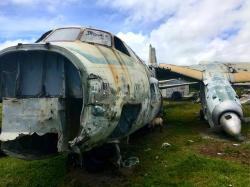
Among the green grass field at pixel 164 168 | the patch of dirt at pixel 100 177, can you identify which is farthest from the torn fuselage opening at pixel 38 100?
the green grass field at pixel 164 168

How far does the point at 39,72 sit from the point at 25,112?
0.96 m

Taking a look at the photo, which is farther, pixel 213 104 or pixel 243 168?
pixel 213 104

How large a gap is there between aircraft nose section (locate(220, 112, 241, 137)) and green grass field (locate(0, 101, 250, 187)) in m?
0.36

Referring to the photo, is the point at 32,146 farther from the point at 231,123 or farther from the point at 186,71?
the point at 186,71

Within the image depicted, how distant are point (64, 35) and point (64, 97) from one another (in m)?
2.12

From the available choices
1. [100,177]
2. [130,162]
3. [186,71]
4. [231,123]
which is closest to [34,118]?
[100,177]

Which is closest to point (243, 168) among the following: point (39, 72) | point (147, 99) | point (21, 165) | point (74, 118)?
point (147, 99)

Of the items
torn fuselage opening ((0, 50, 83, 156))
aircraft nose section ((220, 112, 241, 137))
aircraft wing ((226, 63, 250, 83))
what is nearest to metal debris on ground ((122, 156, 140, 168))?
torn fuselage opening ((0, 50, 83, 156))

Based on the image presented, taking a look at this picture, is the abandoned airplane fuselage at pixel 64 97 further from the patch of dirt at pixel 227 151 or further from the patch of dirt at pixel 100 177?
the patch of dirt at pixel 227 151

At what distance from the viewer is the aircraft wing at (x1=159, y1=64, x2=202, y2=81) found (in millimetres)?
15927

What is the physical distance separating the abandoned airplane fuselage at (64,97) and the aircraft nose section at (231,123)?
4.59 meters

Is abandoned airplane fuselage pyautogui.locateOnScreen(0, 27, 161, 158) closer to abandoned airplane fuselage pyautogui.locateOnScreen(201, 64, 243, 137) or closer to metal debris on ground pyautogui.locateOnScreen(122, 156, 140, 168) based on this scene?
metal debris on ground pyautogui.locateOnScreen(122, 156, 140, 168)

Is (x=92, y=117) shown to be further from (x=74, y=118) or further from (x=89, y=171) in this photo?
(x=89, y=171)

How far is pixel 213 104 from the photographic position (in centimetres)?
1266
